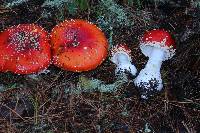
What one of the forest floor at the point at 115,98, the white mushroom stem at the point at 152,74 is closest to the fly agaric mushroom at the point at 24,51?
the forest floor at the point at 115,98

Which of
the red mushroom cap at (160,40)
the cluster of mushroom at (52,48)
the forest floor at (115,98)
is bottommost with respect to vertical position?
the forest floor at (115,98)

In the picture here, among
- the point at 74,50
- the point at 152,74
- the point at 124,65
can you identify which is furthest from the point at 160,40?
the point at 74,50

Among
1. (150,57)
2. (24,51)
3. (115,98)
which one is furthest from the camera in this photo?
(150,57)

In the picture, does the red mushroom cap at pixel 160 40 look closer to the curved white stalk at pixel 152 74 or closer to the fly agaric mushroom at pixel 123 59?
the curved white stalk at pixel 152 74

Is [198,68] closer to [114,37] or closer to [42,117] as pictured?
[114,37]

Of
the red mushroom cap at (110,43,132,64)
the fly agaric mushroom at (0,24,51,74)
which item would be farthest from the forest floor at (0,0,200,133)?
the fly agaric mushroom at (0,24,51,74)

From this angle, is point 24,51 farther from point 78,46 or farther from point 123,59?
point 123,59

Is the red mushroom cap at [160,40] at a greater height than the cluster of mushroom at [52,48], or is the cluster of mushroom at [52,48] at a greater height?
the red mushroom cap at [160,40]
